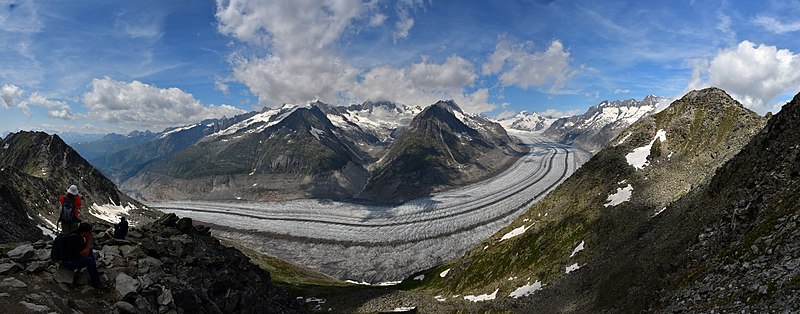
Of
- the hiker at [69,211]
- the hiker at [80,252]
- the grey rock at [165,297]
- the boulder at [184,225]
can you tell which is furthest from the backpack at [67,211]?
the boulder at [184,225]

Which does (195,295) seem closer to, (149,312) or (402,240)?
(149,312)

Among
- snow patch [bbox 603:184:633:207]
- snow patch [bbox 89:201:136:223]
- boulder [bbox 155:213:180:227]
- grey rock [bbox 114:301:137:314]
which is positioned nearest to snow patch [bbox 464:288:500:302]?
snow patch [bbox 603:184:633:207]

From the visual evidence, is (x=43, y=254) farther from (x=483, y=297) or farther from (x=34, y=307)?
(x=483, y=297)

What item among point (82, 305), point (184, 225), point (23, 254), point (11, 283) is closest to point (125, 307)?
point (82, 305)

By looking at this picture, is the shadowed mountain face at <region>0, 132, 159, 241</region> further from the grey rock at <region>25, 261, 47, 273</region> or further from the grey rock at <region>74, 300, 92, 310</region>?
the grey rock at <region>74, 300, 92, 310</region>

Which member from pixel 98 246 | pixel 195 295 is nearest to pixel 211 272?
pixel 195 295

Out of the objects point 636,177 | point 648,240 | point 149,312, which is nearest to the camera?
point 149,312
